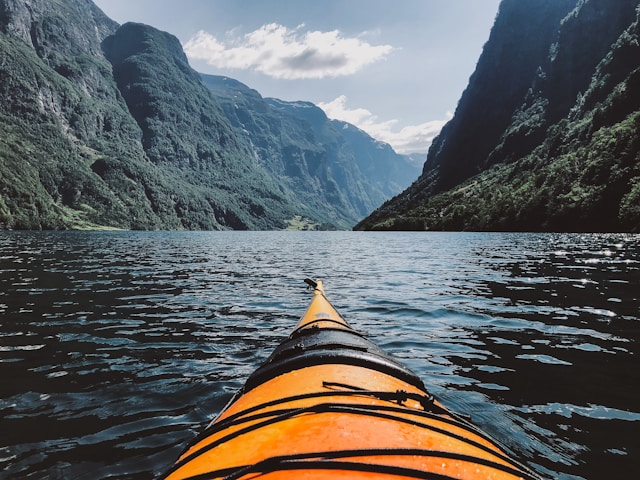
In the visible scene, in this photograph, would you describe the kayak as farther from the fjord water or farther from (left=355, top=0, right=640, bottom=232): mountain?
(left=355, top=0, right=640, bottom=232): mountain

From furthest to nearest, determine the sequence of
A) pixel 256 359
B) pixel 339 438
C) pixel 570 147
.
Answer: pixel 570 147 < pixel 256 359 < pixel 339 438

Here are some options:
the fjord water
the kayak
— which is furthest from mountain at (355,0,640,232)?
the kayak

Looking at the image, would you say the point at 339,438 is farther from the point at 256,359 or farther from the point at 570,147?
the point at 570,147

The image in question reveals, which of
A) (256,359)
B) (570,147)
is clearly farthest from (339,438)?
(570,147)

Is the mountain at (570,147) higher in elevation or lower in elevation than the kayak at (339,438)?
higher

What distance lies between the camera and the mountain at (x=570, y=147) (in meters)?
84.9

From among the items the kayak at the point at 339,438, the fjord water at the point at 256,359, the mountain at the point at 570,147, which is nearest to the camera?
the kayak at the point at 339,438

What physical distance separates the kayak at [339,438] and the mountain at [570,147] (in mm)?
82968

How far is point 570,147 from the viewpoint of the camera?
133 m

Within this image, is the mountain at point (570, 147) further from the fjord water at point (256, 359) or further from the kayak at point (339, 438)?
the kayak at point (339, 438)

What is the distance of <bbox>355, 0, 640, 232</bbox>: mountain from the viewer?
84.9m

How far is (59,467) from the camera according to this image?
193 inches

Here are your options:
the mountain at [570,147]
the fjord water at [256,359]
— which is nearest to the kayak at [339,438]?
the fjord water at [256,359]

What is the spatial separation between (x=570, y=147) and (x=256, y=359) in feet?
498
